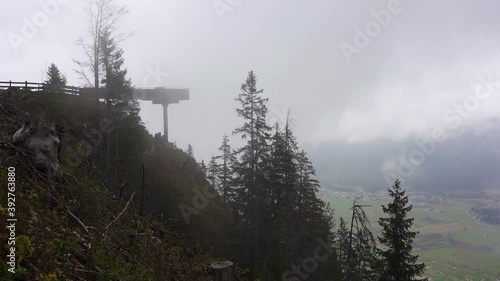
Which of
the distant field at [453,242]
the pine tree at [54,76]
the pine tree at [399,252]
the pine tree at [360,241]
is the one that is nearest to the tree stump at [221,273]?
the pine tree at [360,241]

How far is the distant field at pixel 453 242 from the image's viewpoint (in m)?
90.0

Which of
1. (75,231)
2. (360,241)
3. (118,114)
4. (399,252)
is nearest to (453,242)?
(399,252)

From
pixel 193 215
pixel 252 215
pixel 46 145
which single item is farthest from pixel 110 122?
pixel 46 145

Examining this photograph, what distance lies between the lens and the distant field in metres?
90.0

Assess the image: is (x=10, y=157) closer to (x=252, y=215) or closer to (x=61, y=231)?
(x=61, y=231)

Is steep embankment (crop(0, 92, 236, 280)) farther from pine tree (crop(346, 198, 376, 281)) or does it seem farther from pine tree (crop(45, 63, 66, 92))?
pine tree (crop(45, 63, 66, 92))

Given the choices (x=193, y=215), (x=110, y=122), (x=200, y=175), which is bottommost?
(x=193, y=215)

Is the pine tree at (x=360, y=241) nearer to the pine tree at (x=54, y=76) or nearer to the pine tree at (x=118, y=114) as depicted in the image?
the pine tree at (x=118, y=114)

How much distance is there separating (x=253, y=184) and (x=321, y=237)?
22.0ft

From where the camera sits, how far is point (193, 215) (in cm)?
2750

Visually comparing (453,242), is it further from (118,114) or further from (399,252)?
(118,114)

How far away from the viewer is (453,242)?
12169 cm

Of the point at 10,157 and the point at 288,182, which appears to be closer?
the point at 10,157

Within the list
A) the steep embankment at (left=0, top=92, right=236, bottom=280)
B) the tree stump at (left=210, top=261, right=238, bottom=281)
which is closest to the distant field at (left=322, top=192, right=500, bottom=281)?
the tree stump at (left=210, top=261, right=238, bottom=281)
